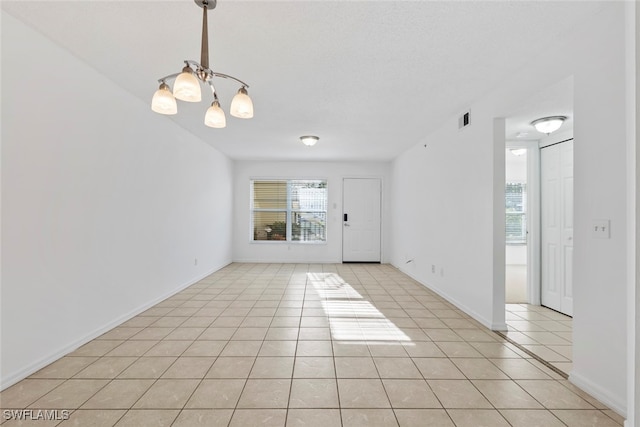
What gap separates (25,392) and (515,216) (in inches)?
263

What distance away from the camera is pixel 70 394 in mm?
1880

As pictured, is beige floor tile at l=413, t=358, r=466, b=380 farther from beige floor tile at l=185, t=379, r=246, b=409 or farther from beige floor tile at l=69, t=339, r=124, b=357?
beige floor tile at l=69, t=339, r=124, b=357

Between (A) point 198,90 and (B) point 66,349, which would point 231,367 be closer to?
(B) point 66,349

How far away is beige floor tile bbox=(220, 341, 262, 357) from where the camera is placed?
2424 millimetres

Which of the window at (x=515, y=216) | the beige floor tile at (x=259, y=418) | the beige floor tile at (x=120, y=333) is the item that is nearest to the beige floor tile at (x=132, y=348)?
the beige floor tile at (x=120, y=333)

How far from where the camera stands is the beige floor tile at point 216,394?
1.80 meters

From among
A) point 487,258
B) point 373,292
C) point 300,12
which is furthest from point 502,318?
point 300,12

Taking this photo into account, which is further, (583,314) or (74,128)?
(74,128)

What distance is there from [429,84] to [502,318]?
2.34 metres

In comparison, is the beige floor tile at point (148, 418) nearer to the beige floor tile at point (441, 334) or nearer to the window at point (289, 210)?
the beige floor tile at point (441, 334)

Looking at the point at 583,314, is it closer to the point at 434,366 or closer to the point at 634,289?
the point at 434,366

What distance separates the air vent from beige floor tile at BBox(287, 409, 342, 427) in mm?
3137

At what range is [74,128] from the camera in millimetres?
2455

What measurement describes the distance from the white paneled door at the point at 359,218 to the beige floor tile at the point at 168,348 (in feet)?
15.7
